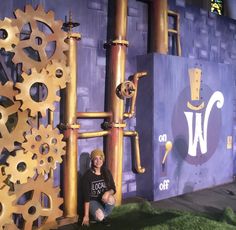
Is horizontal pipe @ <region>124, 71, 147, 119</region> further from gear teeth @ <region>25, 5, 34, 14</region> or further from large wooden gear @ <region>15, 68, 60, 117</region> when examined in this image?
gear teeth @ <region>25, 5, 34, 14</region>

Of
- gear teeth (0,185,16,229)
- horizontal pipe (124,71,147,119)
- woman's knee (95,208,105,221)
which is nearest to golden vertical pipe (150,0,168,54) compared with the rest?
horizontal pipe (124,71,147,119)

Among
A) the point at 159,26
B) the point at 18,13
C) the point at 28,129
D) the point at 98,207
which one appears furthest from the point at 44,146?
the point at 159,26

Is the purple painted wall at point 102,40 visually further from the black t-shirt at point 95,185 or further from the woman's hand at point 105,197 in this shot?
the woman's hand at point 105,197

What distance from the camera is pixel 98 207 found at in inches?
125

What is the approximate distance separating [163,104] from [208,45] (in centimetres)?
147

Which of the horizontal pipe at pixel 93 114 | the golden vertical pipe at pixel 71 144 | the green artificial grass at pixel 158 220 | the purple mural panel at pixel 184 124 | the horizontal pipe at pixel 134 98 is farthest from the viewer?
the purple mural panel at pixel 184 124

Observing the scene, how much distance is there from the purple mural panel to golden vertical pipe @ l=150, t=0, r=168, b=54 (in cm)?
19

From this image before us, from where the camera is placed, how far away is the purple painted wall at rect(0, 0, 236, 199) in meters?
3.53

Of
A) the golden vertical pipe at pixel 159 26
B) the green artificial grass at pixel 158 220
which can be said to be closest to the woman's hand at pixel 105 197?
the green artificial grass at pixel 158 220

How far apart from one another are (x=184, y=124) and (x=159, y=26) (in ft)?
3.71

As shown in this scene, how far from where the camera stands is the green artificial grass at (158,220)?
288cm

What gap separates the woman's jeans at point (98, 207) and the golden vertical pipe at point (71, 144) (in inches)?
7.2

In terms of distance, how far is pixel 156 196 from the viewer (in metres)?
3.90

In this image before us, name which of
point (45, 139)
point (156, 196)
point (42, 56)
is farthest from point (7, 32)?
point (156, 196)
